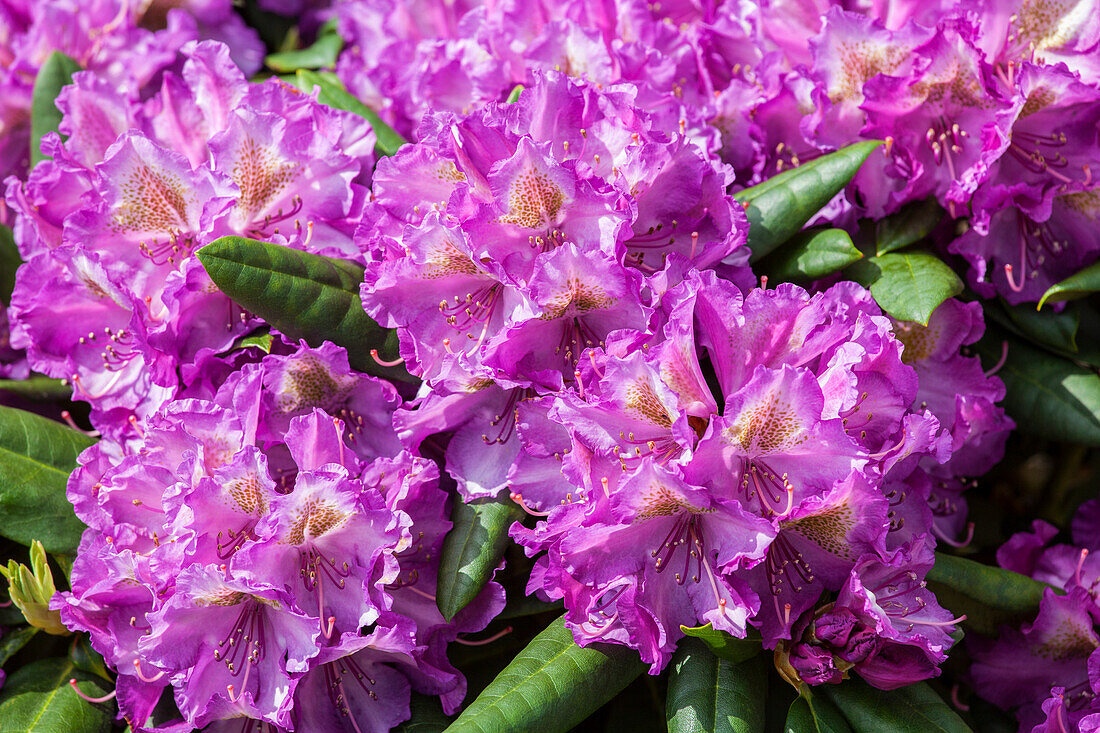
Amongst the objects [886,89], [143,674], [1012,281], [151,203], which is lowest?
[143,674]

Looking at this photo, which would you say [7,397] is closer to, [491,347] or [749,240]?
[491,347]

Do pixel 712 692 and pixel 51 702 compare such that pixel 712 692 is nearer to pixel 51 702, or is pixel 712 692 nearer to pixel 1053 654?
pixel 1053 654

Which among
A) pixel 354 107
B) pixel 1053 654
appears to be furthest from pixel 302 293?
pixel 1053 654

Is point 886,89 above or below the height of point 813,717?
above

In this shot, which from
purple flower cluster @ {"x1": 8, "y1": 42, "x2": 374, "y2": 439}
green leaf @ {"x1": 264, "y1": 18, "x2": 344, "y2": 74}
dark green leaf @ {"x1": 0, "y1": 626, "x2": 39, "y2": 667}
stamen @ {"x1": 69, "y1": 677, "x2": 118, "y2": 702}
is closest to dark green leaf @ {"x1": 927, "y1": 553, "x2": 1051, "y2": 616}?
purple flower cluster @ {"x1": 8, "y1": 42, "x2": 374, "y2": 439}

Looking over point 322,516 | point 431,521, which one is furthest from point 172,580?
point 431,521

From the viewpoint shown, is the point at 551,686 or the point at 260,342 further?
the point at 260,342
